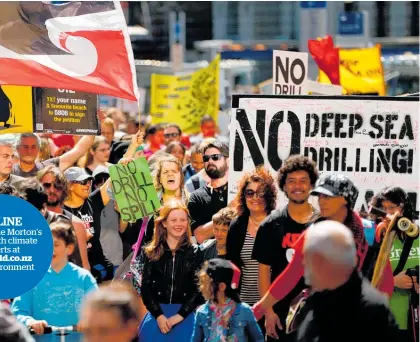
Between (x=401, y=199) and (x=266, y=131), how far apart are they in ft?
3.90

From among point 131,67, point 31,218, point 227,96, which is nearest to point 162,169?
point 131,67

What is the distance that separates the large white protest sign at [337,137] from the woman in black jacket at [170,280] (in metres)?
0.93

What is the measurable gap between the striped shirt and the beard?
1.74m

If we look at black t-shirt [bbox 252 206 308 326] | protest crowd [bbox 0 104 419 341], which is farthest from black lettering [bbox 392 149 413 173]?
black t-shirt [bbox 252 206 308 326]

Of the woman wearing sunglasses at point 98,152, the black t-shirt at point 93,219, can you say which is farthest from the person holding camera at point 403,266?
the woman wearing sunglasses at point 98,152

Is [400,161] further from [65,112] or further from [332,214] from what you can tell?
[65,112]

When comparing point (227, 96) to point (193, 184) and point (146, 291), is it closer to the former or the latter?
point (193, 184)

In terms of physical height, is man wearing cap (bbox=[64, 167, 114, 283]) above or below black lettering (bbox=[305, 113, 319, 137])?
below

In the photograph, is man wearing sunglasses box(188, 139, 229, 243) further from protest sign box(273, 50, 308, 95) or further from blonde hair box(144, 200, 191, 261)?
protest sign box(273, 50, 308, 95)

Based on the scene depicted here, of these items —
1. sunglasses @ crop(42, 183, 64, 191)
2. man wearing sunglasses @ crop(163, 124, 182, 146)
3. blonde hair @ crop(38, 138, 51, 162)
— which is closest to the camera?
sunglasses @ crop(42, 183, 64, 191)

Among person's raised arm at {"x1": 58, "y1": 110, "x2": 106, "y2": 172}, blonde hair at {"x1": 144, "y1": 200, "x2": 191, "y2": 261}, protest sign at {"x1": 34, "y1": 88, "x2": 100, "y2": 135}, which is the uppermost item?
protest sign at {"x1": 34, "y1": 88, "x2": 100, "y2": 135}

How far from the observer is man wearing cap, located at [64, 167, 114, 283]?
10.3 metres

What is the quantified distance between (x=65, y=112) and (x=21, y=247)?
1531mm

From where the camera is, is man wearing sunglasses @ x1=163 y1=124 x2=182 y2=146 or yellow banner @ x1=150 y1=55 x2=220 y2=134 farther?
yellow banner @ x1=150 y1=55 x2=220 y2=134
